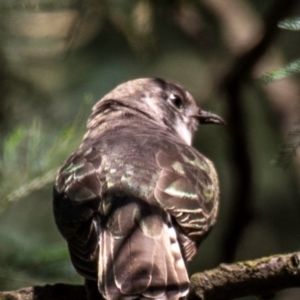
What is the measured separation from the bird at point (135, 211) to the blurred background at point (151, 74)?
0.75 metres

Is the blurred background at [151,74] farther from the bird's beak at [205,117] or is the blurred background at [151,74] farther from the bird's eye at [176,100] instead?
the bird's eye at [176,100]

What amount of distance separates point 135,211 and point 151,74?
595 centimetres

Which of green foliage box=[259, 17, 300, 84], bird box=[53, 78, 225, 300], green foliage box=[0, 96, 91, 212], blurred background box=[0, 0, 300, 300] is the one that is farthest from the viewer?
blurred background box=[0, 0, 300, 300]

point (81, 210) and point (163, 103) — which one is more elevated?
point (81, 210)

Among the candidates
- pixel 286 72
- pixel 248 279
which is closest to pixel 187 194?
pixel 248 279

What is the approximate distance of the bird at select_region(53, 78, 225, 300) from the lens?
Answer: 574 cm

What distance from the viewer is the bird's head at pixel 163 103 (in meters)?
8.52

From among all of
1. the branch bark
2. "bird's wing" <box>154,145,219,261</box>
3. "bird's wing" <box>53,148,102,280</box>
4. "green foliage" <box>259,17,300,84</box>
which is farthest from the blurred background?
"green foliage" <box>259,17,300,84</box>

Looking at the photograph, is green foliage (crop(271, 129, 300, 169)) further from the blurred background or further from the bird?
the blurred background

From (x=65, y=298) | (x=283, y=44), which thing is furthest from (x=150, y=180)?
(x=283, y=44)

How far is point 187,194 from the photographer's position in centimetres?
640

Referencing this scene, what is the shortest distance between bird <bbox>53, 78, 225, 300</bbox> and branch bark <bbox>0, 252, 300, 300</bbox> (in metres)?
0.13

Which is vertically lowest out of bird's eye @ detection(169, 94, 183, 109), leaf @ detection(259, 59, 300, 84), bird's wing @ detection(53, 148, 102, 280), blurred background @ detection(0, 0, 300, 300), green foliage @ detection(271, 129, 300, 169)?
blurred background @ detection(0, 0, 300, 300)

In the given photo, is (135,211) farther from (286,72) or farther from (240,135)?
(240,135)
